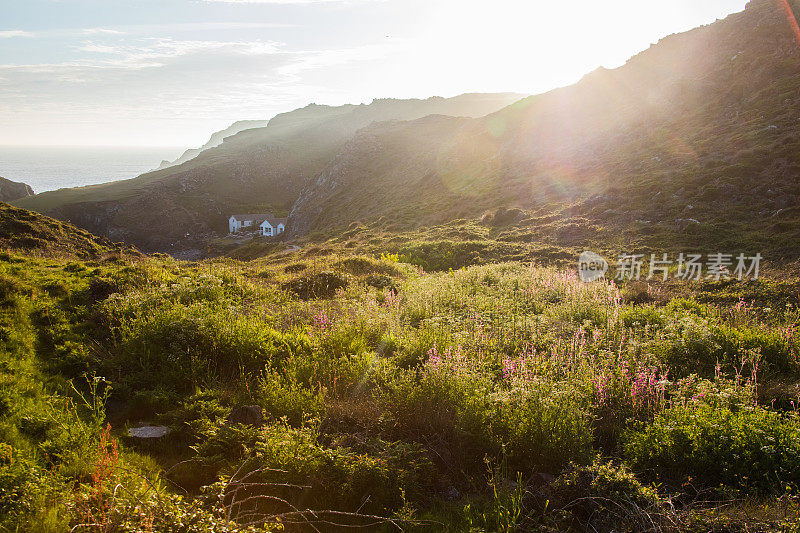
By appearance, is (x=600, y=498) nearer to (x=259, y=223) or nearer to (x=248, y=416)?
(x=248, y=416)

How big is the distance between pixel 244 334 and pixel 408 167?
212 ft

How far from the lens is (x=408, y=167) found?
226 ft

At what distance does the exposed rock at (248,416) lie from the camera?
5.27 metres

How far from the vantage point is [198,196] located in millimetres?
105312

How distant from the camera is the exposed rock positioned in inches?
208

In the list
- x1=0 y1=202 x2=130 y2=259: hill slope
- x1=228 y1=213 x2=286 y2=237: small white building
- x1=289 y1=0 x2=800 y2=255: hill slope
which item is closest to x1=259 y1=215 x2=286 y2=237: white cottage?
x1=228 y1=213 x2=286 y2=237: small white building

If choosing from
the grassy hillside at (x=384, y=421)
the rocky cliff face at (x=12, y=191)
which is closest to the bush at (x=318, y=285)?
the grassy hillside at (x=384, y=421)

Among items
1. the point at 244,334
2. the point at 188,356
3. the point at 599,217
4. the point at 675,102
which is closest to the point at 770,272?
the point at 599,217

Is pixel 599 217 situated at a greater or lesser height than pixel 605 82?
lesser

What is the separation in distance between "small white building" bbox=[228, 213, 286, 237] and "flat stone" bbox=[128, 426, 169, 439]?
83.8 metres

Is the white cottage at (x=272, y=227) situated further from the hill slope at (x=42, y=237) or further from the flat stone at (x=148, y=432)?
the flat stone at (x=148, y=432)

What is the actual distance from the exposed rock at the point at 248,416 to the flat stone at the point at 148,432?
2.99 ft

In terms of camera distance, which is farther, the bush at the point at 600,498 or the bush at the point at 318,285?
the bush at the point at 318,285

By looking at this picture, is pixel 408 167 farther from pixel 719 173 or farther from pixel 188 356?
pixel 188 356
